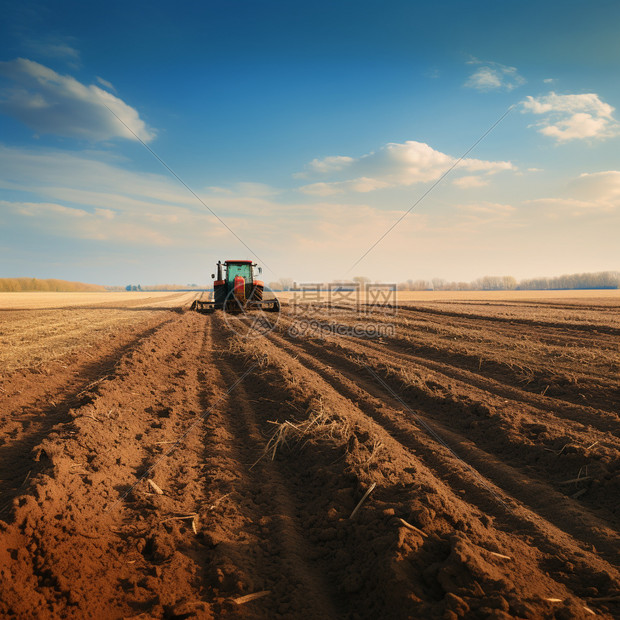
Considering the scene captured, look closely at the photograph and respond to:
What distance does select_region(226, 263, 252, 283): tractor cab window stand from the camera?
68.9 feet

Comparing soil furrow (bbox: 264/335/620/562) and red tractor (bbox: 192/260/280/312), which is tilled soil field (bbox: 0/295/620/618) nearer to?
soil furrow (bbox: 264/335/620/562)

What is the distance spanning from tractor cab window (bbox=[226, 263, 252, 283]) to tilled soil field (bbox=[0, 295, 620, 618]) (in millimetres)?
13216

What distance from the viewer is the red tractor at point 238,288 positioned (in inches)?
811

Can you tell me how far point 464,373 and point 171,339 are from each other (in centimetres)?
890

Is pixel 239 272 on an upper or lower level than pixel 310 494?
upper

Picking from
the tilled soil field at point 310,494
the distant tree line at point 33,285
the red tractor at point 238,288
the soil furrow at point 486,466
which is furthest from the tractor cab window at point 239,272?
the distant tree line at point 33,285

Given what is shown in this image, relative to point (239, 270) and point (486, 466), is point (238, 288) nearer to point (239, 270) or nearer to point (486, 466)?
point (239, 270)

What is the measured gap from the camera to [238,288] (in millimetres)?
20547

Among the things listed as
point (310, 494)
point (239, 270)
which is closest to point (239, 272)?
point (239, 270)

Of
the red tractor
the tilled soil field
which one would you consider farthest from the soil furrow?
the red tractor

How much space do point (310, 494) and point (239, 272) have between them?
1829cm

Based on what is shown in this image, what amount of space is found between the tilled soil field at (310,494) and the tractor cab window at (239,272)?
13216 millimetres

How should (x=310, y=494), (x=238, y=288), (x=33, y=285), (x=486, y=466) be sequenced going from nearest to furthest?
(x=310, y=494) < (x=486, y=466) < (x=238, y=288) < (x=33, y=285)

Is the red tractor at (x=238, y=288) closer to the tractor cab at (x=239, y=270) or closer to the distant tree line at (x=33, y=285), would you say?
the tractor cab at (x=239, y=270)
